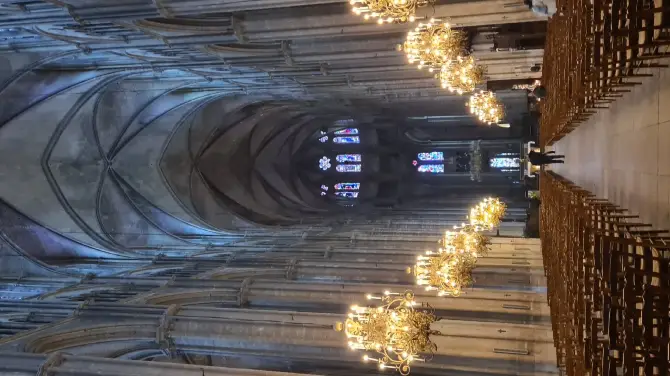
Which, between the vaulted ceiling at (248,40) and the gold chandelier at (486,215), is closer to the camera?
the vaulted ceiling at (248,40)

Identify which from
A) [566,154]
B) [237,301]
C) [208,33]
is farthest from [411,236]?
[208,33]

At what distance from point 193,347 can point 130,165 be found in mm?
11975

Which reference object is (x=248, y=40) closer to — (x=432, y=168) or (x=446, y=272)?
(x=446, y=272)

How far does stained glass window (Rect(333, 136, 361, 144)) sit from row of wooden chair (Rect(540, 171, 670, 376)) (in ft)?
75.1

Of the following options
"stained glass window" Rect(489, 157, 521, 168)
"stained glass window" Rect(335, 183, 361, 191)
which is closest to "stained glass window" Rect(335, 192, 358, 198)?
"stained glass window" Rect(335, 183, 361, 191)

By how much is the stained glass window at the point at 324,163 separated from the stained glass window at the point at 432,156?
4.83m

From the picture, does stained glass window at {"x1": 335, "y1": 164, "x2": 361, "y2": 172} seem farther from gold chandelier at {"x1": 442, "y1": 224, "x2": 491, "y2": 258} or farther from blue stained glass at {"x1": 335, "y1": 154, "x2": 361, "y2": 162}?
gold chandelier at {"x1": 442, "y1": 224, "x2": 491, "y2": 258}

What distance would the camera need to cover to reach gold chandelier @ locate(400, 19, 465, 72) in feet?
36.4

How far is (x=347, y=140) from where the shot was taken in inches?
1260

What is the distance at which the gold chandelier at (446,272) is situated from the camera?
10.5 meters

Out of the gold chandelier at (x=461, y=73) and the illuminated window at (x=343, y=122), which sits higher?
the gold chandelier at (x=461, y=73)

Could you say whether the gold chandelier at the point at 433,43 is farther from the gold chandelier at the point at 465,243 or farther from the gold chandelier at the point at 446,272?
the gold chandelier at the point at 446,272

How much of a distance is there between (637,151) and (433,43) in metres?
4.60

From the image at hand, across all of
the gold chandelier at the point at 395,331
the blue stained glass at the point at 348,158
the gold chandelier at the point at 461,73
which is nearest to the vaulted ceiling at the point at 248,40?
the gold chandelier at the point at 461,73
